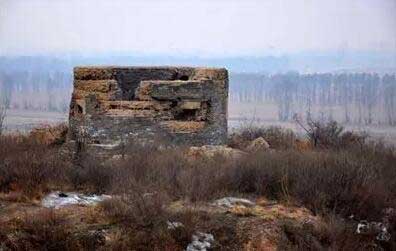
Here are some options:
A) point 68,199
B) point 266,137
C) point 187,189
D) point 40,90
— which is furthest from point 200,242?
point 40,90

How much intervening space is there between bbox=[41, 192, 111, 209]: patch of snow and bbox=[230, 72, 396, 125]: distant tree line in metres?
13.7

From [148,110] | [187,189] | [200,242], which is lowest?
[200,242]

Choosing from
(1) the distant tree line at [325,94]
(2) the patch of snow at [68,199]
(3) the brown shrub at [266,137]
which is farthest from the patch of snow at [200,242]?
(1) the distant tree line at [325,94]

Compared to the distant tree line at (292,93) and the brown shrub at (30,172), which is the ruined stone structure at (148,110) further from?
the distant tree line at (292,93)

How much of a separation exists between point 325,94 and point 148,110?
2102cm

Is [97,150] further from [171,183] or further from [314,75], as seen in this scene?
[314,75]

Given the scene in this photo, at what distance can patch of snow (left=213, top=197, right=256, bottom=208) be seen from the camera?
385 inches

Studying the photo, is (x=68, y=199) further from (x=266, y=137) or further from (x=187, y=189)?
(x=266, y=137)

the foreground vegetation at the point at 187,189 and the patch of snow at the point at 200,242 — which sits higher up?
the foreground vegetation at the point at 187,189

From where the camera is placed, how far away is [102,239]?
831cm

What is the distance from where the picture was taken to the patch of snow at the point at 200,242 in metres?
8.48

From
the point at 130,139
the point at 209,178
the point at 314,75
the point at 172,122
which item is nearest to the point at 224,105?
the point at 172,122

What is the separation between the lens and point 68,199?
9.56m

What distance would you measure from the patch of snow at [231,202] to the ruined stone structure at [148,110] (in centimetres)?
397
